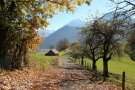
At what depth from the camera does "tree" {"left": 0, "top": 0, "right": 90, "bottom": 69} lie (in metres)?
22.5

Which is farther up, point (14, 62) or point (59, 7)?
point (59, 7)

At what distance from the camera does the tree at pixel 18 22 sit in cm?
2253

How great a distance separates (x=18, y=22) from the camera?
23.8m

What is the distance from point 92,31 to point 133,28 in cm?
2106

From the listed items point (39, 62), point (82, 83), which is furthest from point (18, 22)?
point (39, 62)

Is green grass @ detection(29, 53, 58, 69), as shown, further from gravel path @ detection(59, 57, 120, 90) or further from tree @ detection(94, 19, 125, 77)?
tree @ detection(94, 19, 125, 77)

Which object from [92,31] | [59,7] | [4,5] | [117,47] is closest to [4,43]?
[4,5]

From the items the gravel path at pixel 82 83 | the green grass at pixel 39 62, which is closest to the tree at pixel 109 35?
the green grass at pixel 39 62

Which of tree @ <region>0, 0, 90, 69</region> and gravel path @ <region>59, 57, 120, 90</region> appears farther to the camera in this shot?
tree @ <region>0, 0, 90, 69</region>

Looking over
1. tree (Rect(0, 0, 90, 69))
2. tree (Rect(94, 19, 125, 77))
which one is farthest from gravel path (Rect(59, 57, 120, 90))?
tree (Rect(94, 19, 125, 77))

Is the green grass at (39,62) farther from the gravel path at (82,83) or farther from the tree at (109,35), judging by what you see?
the tree at (109,35)

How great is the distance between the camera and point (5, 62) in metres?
24.9

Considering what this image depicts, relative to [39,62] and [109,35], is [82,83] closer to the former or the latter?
[39,62]

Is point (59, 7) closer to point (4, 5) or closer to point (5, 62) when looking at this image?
point (4, 5)
